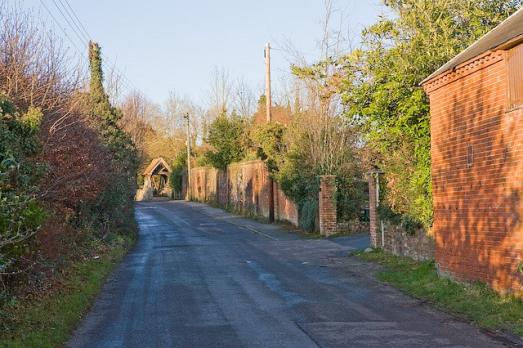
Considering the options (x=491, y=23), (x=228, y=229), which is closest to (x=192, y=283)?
(x=491, y=23)

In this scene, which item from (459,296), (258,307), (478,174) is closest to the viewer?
(258,307)

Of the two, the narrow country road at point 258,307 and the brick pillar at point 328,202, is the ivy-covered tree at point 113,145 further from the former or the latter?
the brick pillar at point 328,202

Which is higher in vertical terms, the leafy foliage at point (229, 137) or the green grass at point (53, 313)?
the leafy foliage at point (229, 137)

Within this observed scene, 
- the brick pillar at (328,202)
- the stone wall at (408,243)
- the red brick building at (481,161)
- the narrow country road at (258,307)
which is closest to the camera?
the narrow country road at (258,307)

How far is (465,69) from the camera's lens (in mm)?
12359

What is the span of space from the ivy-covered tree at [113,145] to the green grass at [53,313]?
9.33 metres

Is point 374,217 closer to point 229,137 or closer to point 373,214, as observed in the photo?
point 373,214

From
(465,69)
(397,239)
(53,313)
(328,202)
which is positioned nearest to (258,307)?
(53,313)

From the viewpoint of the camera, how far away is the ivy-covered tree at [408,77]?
55.1 feet

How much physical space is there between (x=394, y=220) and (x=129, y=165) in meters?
16.3

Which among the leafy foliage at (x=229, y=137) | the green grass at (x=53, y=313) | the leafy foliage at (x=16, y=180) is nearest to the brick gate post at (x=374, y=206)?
the green grass at (x=53, y=313)

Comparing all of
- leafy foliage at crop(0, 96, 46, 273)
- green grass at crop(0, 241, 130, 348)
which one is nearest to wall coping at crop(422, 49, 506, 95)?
leafy foliage at crop(0, 96, 46, 273)

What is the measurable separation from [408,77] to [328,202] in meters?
12.3

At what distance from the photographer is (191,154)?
248ft
